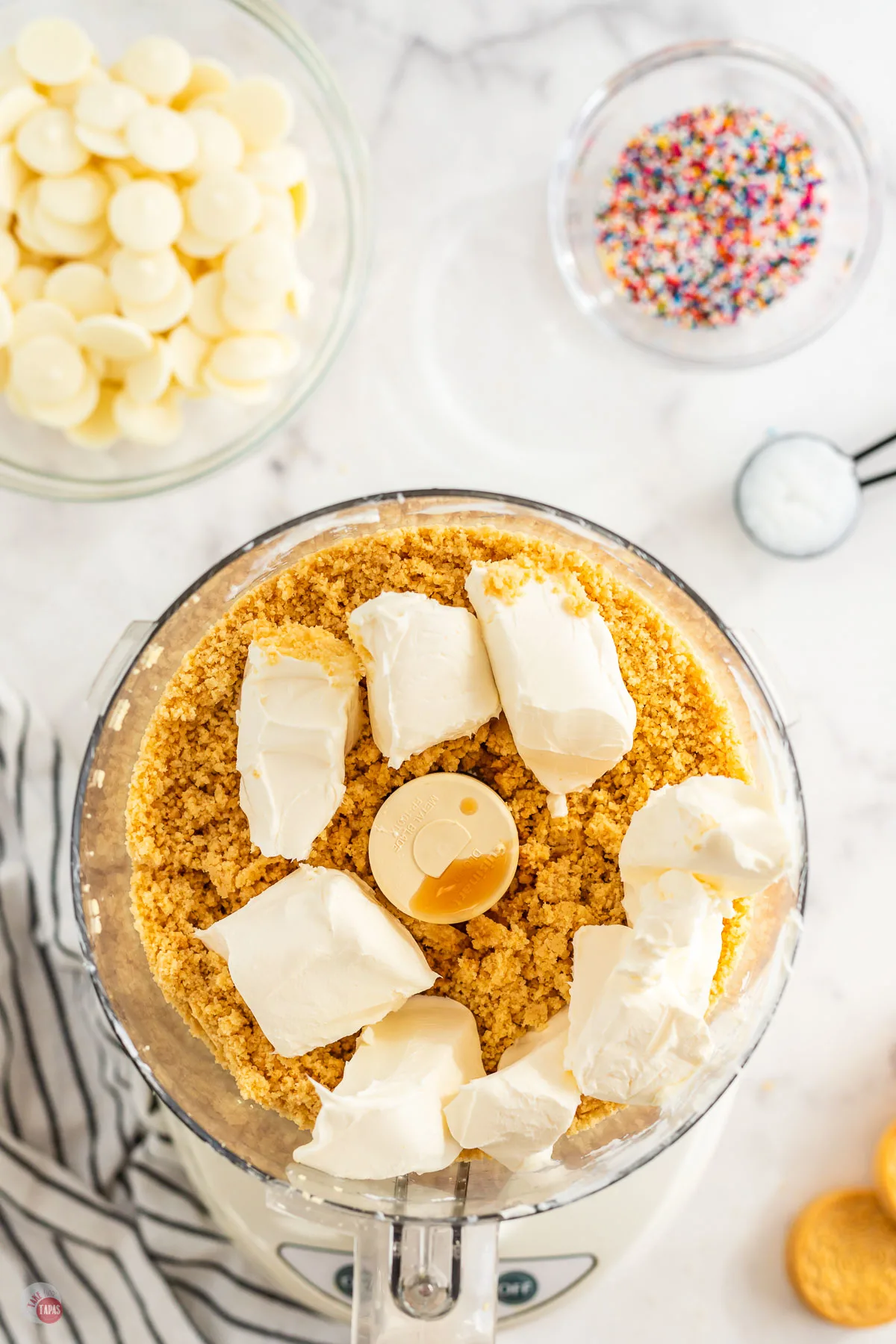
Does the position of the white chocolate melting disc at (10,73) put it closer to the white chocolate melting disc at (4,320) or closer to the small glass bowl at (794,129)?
the white chocolate melting disc at (4,320)

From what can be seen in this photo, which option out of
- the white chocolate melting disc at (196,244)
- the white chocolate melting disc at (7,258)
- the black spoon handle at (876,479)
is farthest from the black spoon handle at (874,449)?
the white chocolate melting disc at (7,258)

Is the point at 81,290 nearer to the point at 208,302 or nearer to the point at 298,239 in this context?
the point at 208,302

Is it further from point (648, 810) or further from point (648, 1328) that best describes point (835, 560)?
point (648, 1328)

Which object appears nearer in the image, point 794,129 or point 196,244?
point 196,244

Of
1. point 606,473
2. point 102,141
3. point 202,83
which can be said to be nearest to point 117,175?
point 102,141

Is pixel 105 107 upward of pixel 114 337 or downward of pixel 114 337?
upward

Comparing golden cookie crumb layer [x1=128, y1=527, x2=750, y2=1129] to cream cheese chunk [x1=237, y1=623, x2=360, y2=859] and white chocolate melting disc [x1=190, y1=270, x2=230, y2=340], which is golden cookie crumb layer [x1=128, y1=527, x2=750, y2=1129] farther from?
white chocolate melting disc [x1=190, y1=270, x2=230, y2=340]
